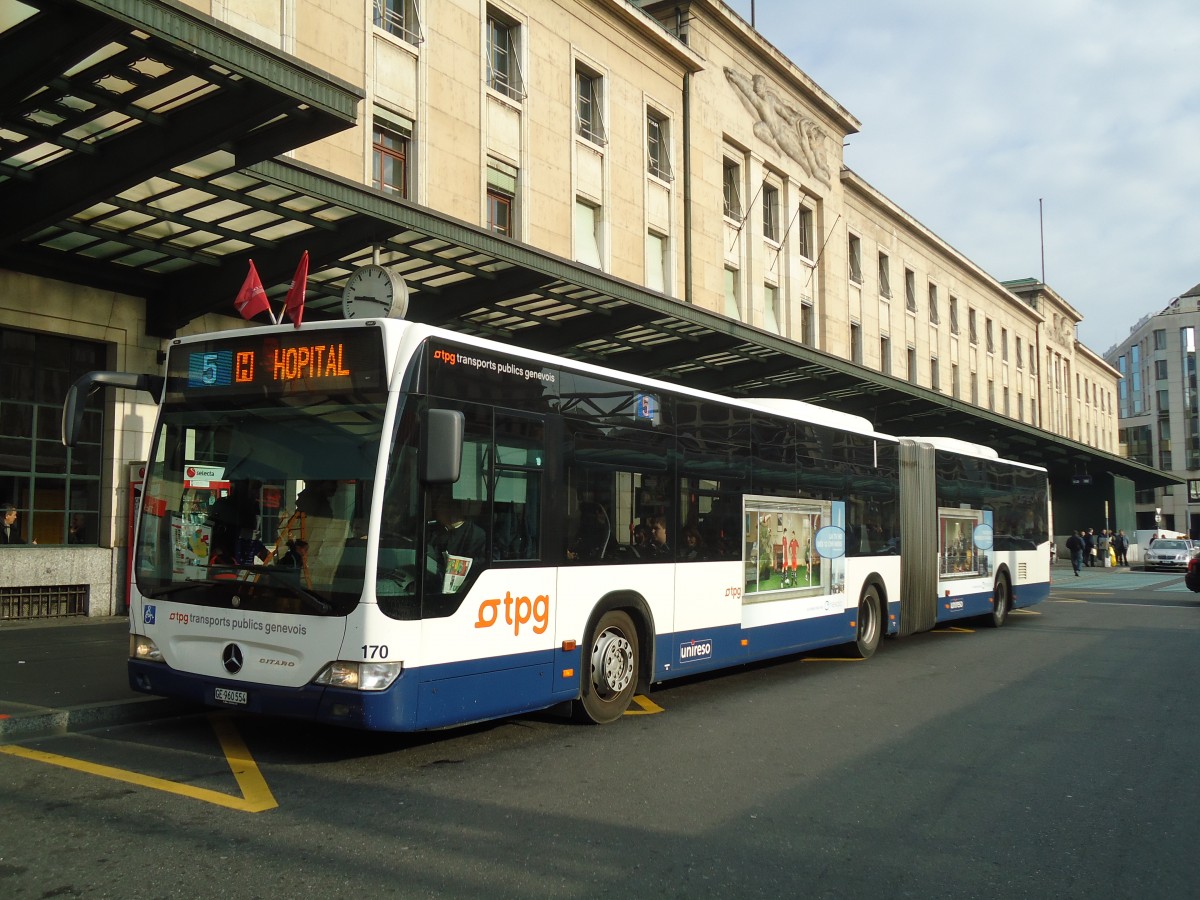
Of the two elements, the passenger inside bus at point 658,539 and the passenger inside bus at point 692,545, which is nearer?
the passenger inside bus at point 658,539

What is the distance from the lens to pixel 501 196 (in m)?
21.8

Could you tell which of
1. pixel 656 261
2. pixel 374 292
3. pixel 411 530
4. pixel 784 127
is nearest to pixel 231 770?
pixel 411 530

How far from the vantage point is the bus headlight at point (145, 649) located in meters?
7.33

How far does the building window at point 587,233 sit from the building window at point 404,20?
556cm

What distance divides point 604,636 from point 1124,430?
116 metres

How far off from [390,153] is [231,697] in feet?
46.9

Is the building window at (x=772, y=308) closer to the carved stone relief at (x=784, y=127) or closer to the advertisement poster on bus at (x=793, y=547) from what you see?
the carved stone relief at (x=784, y=127)

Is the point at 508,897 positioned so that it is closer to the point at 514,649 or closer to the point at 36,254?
the point at 514,649

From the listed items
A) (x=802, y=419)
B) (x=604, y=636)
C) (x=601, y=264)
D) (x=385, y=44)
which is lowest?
(x=604, y=636)

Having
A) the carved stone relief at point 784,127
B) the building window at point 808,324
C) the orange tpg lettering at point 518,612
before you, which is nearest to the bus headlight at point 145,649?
the orange tpg lettering at point 518,612

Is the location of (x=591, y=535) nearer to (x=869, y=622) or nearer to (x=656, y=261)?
(x=869, y=622)

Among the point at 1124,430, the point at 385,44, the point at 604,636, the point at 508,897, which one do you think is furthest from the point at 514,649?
the point at 1124,430

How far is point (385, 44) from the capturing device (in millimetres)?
18734

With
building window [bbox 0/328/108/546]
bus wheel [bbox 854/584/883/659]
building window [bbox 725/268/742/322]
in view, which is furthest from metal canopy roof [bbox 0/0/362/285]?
building window [bbox 725/268/742/322]
